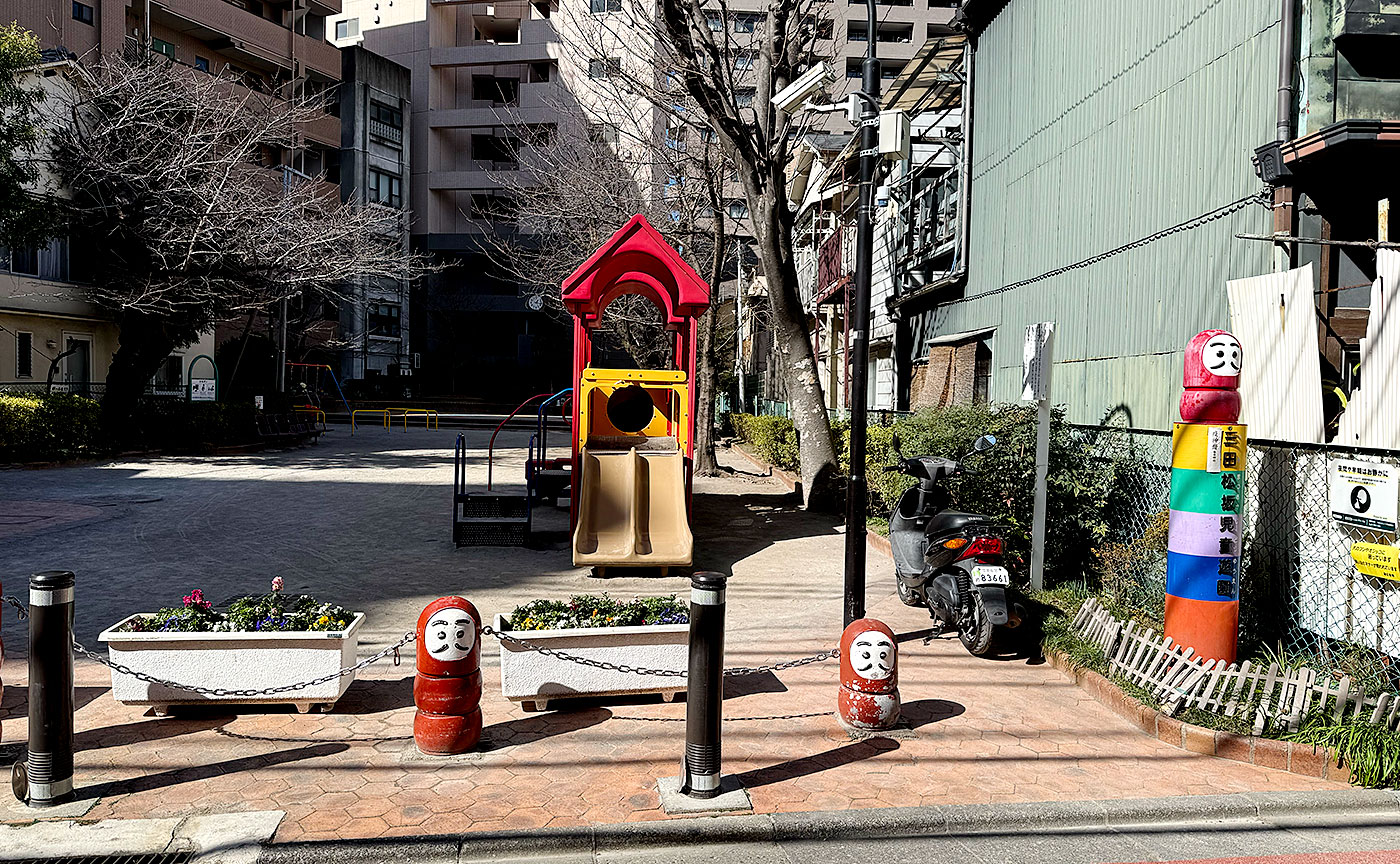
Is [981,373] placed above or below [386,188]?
below

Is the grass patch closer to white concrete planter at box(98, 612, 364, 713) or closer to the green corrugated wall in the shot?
the green corrugated wall

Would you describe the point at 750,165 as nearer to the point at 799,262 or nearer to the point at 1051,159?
the point at 1051,159

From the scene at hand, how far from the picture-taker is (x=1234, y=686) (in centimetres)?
591

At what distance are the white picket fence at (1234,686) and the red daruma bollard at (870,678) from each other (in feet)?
Answer: 5.67

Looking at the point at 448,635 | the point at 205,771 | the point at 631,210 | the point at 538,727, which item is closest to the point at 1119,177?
the point at 538,727

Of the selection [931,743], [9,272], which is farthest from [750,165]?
[9,272]

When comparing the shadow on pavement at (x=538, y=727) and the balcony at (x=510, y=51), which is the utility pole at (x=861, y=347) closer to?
the shadow on pavement at (x=538, y=727)

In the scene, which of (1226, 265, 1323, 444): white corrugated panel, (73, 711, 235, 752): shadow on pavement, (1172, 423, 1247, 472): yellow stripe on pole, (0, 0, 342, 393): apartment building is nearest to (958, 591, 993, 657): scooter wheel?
(1172, 423, 1247, 472): yellow stripe on pole

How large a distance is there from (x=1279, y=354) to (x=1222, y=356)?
5.37 ft

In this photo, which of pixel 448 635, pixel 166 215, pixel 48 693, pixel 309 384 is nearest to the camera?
pixel 48 693

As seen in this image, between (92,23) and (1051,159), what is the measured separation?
33.3 metres

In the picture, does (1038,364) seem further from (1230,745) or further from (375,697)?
(375,697)

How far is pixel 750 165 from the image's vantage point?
1490cm

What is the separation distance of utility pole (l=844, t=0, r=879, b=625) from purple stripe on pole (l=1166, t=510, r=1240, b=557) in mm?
2321
